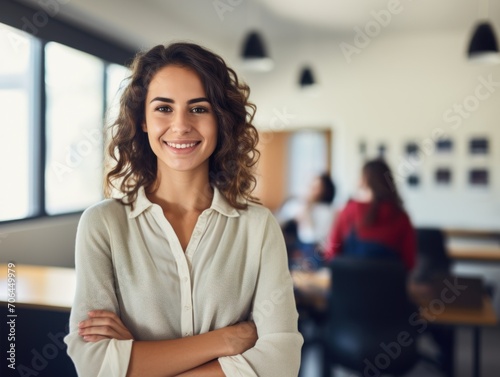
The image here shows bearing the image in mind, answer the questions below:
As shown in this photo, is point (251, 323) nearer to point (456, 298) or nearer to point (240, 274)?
point (240, 274)

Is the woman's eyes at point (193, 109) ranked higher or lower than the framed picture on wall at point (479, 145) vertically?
lower

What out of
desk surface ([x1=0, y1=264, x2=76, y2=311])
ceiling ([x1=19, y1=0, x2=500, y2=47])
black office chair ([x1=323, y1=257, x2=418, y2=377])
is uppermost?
ceiling ([x1=19, y1=0, x2=500, y2=47])

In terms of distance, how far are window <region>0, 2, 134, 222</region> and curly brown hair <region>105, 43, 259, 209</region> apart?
68.3 inches

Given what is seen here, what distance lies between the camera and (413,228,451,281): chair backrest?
426 centimetres

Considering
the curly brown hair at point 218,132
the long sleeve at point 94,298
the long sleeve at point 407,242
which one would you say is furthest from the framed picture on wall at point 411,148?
the long sleeve at point 94,298

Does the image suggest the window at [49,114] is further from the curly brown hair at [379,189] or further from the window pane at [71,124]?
the curly brown hair at [379,189]

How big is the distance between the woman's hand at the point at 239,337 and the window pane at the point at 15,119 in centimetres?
181

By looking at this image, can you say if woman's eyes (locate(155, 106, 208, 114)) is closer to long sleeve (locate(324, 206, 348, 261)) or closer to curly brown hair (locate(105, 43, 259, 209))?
curly brown hair (locate(105, 43, 259, 209))

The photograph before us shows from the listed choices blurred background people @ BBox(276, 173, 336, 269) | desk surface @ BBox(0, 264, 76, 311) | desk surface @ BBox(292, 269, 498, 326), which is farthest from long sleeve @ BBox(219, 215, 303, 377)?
blurred background people @ BBox(276, 173, 336, 269)

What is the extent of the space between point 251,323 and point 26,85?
2910mm

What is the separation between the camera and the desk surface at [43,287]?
5.81ft

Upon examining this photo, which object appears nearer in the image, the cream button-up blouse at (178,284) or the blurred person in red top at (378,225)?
the cream button-up blouse at (178,284)

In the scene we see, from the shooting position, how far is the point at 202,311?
1.26 m

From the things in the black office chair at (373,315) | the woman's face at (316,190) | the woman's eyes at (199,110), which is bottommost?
the black office chair at (373,315)
